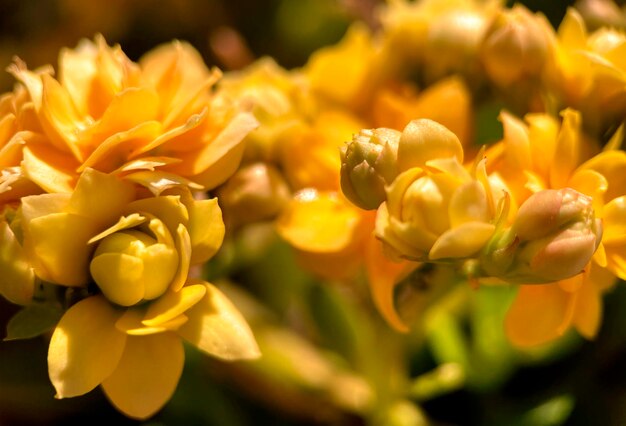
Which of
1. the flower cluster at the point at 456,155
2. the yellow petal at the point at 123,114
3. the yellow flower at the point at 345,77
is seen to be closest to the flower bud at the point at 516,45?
the flower cluster at the point at 456,155

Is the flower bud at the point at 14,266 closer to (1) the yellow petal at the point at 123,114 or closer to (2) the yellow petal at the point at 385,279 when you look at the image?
(1) the yellow petal at the point at 123,114

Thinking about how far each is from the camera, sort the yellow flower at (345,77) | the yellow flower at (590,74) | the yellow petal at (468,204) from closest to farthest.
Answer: the yellow petal at (468,204) → the yellow flower at (590,74) → the yellow flower at (345,77)

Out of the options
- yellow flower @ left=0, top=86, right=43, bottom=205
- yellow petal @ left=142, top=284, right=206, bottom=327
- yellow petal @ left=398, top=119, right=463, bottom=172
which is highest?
yellow flower @ left=0, top=86, right=43, bottom=205

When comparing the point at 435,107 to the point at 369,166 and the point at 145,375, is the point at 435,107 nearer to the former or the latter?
the point at 369,166

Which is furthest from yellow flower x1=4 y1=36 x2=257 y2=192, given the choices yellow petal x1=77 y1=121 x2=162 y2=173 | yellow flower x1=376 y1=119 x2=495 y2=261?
yellow flower x1=376 y1=119 x2=495 y2=261

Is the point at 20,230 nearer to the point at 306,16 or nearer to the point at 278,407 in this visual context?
the point at 278,407

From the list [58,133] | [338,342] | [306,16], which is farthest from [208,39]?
[58,133]

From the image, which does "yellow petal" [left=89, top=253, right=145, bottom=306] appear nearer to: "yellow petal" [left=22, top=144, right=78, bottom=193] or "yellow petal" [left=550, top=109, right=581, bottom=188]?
"yellow petal" [left=22, top=144, right=78, bottom=193]
